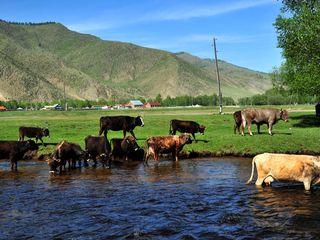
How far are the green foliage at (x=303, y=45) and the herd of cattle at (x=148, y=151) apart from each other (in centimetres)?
442

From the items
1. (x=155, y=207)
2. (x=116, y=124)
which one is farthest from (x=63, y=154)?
(x=116, y=124)

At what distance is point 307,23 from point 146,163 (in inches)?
873

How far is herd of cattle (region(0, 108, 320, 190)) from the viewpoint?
14.8 meters

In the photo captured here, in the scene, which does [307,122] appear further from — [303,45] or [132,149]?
[132,149]

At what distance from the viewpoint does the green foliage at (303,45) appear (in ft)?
115

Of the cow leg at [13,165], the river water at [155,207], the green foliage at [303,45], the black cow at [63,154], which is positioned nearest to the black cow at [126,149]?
the black cow at [63,154]

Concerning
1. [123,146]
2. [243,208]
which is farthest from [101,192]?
[123,146]

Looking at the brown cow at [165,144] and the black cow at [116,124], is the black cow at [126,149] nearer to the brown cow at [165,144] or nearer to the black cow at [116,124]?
the brown cow at [165,144]

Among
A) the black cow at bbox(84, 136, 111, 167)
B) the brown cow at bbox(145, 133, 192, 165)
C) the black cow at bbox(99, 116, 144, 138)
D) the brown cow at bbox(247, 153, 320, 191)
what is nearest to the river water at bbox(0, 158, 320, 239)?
the brown cow at bbox(247, 153, 320, 191)

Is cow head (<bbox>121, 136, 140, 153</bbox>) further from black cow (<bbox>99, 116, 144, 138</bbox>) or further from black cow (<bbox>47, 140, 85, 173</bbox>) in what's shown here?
black cow (<bbox>99, 116, 144, 138</bbox>)

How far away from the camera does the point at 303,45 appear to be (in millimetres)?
36062

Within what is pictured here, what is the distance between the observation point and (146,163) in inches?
905

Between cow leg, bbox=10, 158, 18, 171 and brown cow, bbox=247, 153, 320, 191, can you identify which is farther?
cow leg, bbox=10, 158, 18, 171

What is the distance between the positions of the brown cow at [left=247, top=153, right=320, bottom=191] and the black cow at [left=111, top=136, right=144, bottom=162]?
10758 mm
